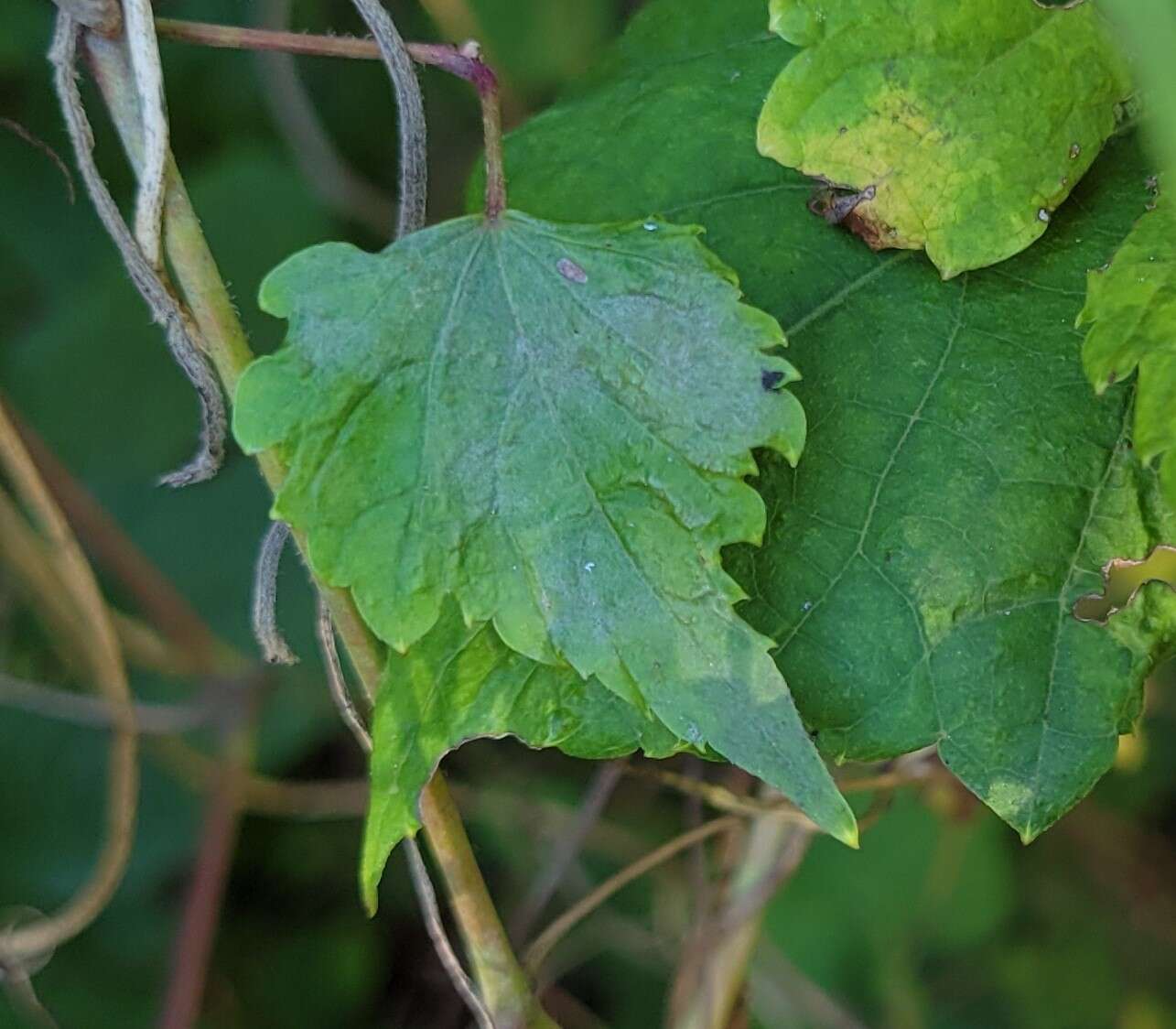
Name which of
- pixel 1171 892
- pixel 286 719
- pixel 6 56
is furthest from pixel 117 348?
pixel 1171 892

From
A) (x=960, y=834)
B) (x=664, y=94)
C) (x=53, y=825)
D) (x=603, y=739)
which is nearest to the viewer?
(x=603, y=739)

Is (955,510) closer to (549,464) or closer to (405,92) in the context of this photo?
(549,464)

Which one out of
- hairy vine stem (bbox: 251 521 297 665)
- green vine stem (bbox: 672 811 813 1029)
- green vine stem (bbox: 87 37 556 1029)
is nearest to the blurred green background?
green vine stem (bbox: 672 811 813 1029)

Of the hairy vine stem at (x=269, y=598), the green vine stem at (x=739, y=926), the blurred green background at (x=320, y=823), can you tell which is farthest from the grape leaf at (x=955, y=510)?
the blurred green background at (x=320, y=823)

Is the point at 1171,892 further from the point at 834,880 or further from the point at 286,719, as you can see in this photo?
the point at 286,719

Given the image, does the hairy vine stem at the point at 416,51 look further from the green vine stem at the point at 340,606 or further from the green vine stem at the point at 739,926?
the green vine stem at the point at 739,926

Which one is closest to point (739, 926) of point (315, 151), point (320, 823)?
point (320, 823)
